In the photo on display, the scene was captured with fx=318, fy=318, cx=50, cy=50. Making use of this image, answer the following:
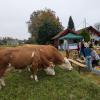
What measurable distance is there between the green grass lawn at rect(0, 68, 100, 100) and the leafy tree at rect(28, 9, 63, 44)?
140ft

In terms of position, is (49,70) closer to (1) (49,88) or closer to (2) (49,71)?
(2) (49,71)

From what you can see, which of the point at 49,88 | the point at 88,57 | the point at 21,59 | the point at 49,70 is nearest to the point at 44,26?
the point at 88,57

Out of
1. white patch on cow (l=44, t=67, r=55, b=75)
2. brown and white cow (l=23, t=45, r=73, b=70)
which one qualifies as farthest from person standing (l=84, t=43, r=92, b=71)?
white patch on cow (l=44, t=67, r=55, b=75)

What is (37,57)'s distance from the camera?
11.6 m

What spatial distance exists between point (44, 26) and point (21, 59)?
43.7 meters

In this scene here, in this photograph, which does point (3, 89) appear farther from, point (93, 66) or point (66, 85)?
point (93, 66)

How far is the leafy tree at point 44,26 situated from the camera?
180 feet

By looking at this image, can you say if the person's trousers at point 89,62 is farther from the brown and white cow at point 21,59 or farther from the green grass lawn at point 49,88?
the brown and white cow at point 21,59

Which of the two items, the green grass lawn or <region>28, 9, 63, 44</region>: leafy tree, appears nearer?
the green grass lawn

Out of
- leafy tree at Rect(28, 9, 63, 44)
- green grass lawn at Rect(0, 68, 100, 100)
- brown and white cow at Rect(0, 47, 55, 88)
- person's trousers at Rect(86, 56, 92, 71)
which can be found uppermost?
leafy tree at Rect(28, 9, 63, 44)

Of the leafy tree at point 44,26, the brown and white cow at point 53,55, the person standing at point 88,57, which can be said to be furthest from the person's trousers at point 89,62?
the leafy tree at point 44,26

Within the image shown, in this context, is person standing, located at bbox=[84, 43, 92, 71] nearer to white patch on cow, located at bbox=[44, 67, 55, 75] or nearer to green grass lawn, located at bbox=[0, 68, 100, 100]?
green grass lawn, located at bbox=[0, 68, 100, 100]

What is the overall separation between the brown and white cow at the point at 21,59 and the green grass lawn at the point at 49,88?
0.39m

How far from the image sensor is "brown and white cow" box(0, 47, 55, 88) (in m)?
10.9
